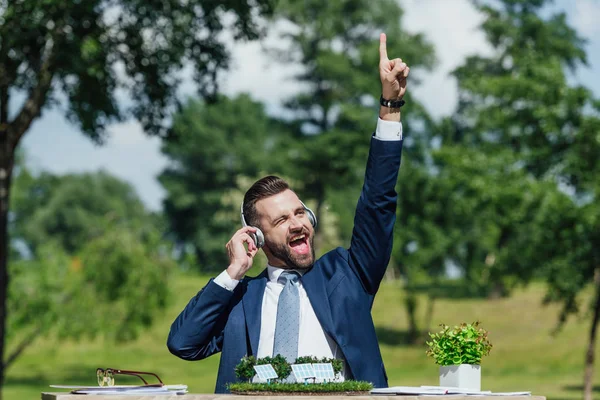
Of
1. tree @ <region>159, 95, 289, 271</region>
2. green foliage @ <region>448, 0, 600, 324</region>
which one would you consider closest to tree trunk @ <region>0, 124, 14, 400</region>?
green foliage @ <region>448, 0, 600, 324</region>

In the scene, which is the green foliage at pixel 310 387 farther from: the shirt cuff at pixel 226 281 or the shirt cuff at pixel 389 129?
the shirt cuff at pixel 389 129

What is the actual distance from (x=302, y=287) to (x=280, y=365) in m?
0.77

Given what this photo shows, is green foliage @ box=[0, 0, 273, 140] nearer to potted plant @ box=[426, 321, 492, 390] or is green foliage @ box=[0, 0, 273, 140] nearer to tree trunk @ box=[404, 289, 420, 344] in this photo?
potted plant @ box=[426, 321, 492, 390]

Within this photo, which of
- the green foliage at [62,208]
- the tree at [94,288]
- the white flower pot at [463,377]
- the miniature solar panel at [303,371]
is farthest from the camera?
the green foliage at [62,208]

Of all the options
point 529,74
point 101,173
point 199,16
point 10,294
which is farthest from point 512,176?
point 101,173

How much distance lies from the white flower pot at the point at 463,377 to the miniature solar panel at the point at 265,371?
0.77 metres

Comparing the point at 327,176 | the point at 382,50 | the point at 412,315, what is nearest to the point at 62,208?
the point at 327,176

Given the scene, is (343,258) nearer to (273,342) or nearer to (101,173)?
(273,342)

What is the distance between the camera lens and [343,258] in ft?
16.1

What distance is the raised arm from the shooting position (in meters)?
4.61

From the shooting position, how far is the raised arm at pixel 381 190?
15.1ft

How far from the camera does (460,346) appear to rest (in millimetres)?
4398

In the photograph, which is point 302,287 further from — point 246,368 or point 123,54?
point 123,54

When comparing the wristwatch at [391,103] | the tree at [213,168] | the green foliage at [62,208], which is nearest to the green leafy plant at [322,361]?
the wristwatch at [391,103]
